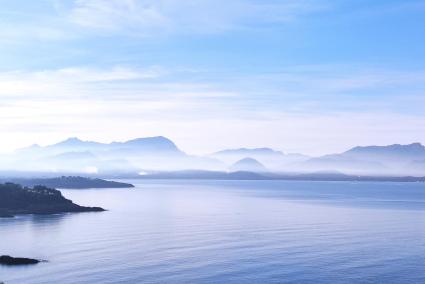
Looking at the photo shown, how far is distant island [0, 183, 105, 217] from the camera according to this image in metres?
127

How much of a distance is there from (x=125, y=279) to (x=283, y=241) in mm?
34081

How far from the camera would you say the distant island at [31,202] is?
127 metres

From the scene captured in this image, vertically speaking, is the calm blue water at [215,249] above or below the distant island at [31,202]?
below

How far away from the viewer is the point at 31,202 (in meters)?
131

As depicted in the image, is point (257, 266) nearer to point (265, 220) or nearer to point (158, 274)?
point (158, 274)

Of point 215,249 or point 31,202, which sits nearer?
point 215,249

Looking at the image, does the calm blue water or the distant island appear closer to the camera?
the calm blue water

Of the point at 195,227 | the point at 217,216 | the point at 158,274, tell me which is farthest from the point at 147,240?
the point at 217,216

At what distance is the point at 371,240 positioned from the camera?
84438 millimetres

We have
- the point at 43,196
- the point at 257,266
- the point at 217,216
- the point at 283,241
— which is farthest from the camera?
the point at 43,196

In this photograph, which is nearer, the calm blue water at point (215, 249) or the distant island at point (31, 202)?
the calm blue water at point (215, 249)

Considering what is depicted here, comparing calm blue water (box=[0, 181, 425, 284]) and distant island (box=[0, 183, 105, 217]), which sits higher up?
distant island (box=[0, 183, 105, 217])

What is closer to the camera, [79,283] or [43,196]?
[79,283]

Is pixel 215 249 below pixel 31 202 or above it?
below
